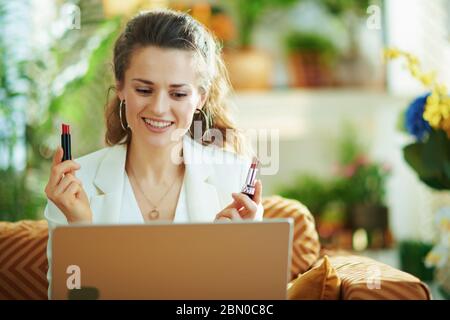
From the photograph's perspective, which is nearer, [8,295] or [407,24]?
[8,295]

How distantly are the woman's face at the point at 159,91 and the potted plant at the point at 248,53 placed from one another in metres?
2.00

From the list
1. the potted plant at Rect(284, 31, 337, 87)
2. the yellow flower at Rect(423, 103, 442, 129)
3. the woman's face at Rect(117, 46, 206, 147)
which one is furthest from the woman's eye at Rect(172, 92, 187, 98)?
the potted plant at Rect(284, 31, 337, 87)

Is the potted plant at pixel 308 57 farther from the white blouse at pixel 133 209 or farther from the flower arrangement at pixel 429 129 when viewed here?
the white blouse at pixel 133 209

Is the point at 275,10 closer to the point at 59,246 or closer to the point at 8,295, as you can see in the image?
the point at 8,295

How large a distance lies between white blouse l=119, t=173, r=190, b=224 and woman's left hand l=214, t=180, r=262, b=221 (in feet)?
0.41

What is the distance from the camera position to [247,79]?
3.34 metres

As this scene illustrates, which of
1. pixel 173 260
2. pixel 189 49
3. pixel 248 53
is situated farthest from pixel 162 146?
pixel 248 53

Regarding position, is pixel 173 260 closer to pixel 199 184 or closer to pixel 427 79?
pixel 199 184

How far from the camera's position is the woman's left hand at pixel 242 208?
1.20 m

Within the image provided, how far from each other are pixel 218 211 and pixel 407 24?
232 centimetres

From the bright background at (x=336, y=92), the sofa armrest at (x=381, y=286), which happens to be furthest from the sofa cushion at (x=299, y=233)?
the bright background at (x=336, y=92)

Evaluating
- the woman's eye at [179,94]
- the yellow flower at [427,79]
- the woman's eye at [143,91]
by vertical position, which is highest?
the yellow flower at [427,79]

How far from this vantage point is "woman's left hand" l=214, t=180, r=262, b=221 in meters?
1.20
